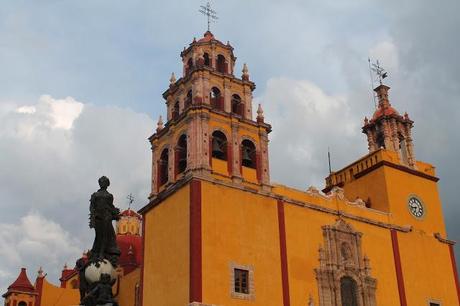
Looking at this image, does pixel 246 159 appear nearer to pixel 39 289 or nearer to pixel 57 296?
pixel 57 296

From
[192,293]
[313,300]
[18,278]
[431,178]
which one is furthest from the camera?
[18,278]

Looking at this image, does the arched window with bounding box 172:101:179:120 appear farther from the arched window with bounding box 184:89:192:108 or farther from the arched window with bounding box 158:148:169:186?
the arched window with bounding box 158:148:169:186

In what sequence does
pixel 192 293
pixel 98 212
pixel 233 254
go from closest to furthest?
1. pixel 98 212
2. pixel 192 293
3. pixel 233 254

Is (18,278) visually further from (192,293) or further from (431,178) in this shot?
(431,178)

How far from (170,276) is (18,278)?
64.0 feet

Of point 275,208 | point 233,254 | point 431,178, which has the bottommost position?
point 233,254

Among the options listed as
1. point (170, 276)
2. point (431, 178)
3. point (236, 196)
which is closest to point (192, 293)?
point (170, 276)

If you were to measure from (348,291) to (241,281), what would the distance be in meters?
6.19

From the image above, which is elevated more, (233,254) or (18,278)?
(18,278)

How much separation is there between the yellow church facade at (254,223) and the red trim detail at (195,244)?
0.04 m

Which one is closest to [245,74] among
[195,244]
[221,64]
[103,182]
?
[221,64]

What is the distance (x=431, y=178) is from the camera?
37.2m

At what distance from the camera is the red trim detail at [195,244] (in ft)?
82.7

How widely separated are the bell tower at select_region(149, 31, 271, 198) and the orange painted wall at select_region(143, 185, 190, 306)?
1204 mm
